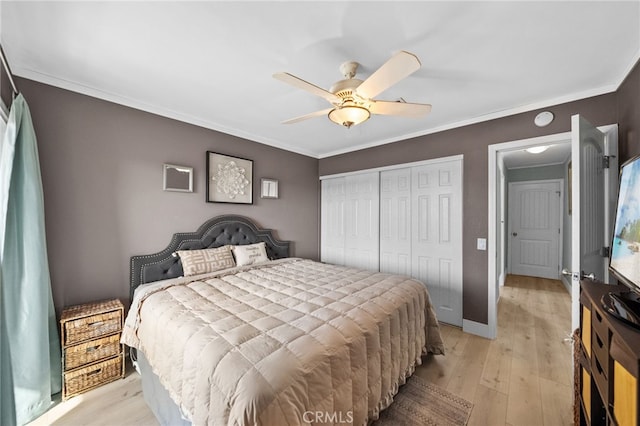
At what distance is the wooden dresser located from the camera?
0.73m

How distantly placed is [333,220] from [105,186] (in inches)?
123

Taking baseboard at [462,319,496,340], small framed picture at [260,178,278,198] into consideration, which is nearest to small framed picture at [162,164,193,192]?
small framed picture at [260,178,278,198]

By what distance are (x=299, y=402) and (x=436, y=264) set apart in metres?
2.71

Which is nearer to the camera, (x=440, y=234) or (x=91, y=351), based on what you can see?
(x=91, y=351)

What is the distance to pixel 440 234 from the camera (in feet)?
10.4

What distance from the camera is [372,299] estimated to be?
1.83 m

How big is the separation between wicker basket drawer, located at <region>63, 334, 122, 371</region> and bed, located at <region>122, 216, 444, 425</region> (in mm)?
219

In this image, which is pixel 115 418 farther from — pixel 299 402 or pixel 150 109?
pixel 150 109

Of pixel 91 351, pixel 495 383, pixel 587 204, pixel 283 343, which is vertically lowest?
pixel 495 383

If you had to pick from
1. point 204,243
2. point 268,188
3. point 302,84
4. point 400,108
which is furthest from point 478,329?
point 204,243

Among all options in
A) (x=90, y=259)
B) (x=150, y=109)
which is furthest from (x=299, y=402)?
(x=150, y=109)

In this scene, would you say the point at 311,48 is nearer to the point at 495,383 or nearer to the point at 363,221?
the point at 363,221

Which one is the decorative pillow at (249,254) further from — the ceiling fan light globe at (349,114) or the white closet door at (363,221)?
the ceiling fan light globe at (349,114)

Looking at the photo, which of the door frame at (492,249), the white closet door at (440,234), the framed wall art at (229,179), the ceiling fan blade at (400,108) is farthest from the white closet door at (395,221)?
the framed wall art at (229,179)
